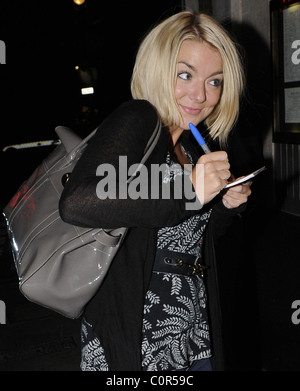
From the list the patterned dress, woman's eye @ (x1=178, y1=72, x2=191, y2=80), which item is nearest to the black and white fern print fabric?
the patterned dress

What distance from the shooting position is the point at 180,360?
153cm

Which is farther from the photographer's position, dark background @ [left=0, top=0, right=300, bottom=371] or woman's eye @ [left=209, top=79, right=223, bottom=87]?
dark background @ [left=0, top=0, right=300, bottom=371]

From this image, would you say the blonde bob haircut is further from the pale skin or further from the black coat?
the black coat

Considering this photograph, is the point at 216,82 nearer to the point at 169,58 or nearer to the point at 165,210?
the point at 169,58

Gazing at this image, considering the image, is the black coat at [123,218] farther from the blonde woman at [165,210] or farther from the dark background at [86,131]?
the dark background at [86,131]

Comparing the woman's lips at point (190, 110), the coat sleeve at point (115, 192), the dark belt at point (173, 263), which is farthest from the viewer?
the woman's lips at point (190, 110)

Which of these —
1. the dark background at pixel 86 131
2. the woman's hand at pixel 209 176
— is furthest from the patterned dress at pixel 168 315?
the dark background at pixel 86 131

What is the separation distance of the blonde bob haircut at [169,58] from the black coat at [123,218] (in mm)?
139

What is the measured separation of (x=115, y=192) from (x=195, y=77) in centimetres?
55

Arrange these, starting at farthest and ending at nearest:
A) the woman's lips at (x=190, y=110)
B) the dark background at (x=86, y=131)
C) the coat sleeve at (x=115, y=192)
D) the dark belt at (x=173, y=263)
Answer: the dark background at (x=86, y=131), the woman's lips at (x=190, y=110), the dark belt at (x=173, y=263), the coat sleeve at (x=115, y=192)

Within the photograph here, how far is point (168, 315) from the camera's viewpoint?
146 centimetres

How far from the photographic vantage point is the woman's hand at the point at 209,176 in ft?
4.07

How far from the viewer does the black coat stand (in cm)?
118

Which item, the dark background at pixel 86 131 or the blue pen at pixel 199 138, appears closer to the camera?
the blue pen at pixel 199 138
